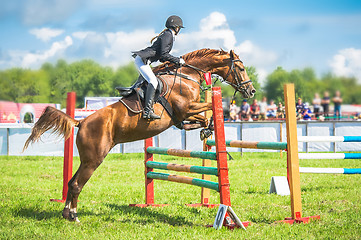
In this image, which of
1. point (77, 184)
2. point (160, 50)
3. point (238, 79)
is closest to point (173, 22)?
point (160, 50)

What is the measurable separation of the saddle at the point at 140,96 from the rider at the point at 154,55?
12 cm

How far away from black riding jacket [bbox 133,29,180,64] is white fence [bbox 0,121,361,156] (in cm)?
1103

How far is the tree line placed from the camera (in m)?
9.79

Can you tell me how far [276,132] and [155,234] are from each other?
1343 centimetres

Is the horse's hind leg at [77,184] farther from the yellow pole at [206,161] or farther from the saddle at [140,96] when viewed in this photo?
the yellow pole at [206,161]

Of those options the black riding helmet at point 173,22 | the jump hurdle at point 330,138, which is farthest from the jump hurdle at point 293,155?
the black riding helmet at point 173,22

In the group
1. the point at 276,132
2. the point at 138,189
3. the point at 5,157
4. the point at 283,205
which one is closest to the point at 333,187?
the point at 283,205

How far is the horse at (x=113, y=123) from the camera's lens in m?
6.38

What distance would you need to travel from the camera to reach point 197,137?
692 inches

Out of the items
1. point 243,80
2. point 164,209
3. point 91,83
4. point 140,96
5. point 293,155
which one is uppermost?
point 91,83

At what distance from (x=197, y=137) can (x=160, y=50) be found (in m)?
11.3

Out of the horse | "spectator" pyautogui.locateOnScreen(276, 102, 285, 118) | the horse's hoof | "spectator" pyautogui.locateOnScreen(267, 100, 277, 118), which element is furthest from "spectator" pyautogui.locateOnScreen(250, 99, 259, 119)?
the horse's hoof

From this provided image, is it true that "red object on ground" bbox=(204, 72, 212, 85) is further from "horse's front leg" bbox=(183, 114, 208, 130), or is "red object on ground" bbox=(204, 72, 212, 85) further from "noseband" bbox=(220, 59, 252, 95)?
"horse's front leg" bbox=(183, 114, 208, 130)

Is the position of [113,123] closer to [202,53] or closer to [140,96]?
[140,96]
